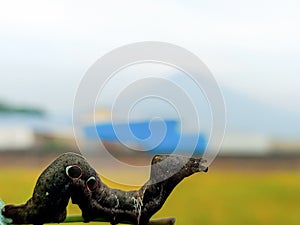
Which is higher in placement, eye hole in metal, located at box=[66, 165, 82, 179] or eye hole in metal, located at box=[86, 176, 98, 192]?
eye hole in metal, located at box=[66, 165, 82, 179]

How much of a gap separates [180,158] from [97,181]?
29 cm

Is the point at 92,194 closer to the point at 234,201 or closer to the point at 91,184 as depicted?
the point at 91,184

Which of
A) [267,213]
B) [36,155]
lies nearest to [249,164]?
[267,213]

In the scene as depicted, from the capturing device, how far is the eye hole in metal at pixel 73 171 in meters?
1.84

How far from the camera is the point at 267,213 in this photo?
4.73 meters

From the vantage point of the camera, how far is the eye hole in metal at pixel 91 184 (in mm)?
1875

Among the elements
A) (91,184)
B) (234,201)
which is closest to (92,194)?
(91,184)

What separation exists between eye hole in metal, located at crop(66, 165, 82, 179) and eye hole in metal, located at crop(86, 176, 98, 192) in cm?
5

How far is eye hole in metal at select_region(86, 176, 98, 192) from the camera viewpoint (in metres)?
1.87

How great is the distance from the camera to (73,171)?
1.84m

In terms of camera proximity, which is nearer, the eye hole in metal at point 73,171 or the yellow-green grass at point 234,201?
the eye hole in metal at point 73,171

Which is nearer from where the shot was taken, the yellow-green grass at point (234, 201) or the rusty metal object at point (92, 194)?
the rusty metal object at point (92, 194)

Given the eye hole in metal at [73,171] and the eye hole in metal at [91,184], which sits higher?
the eye hole in metal at [73,171]

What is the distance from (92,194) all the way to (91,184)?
0.05 m
